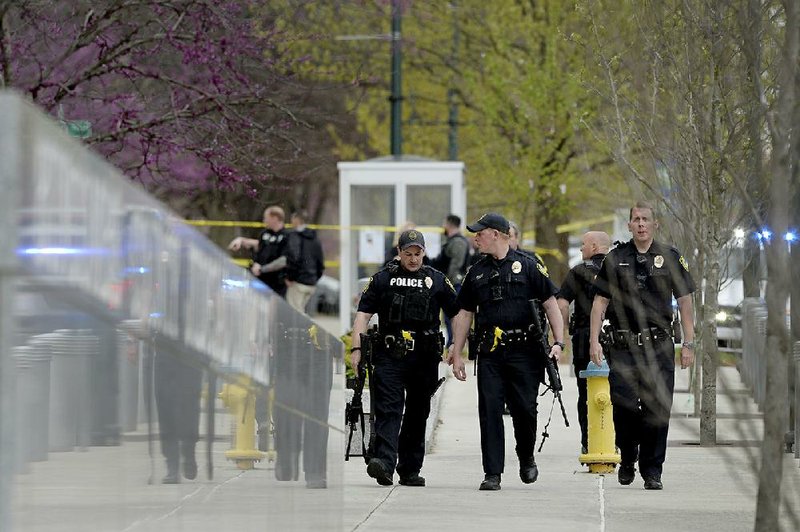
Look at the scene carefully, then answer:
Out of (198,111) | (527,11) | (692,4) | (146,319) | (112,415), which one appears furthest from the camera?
(527,11)

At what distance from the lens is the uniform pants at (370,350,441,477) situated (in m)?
11.9

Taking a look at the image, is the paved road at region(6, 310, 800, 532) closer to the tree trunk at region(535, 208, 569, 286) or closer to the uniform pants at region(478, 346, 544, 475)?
the uniform pants at region(478, 346, 544, 475)

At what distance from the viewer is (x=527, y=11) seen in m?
35.2

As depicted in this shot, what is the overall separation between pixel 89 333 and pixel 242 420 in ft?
6.37

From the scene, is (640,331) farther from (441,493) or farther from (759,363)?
(759,363)

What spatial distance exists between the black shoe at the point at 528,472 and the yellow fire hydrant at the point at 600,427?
881 mm

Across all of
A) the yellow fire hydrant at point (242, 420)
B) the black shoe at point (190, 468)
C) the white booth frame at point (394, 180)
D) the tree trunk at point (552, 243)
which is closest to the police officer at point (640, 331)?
the yellow fire hydrant at point (242, 420)

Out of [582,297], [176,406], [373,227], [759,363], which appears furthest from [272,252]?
[176,406]

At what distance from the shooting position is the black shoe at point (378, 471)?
38.5 ft

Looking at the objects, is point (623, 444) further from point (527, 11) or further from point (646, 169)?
point (527, 11)

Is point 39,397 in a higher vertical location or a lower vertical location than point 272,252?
lower

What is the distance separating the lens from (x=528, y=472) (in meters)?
11.7

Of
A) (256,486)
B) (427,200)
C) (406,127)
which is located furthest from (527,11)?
(256,486)

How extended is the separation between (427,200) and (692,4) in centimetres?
1668
